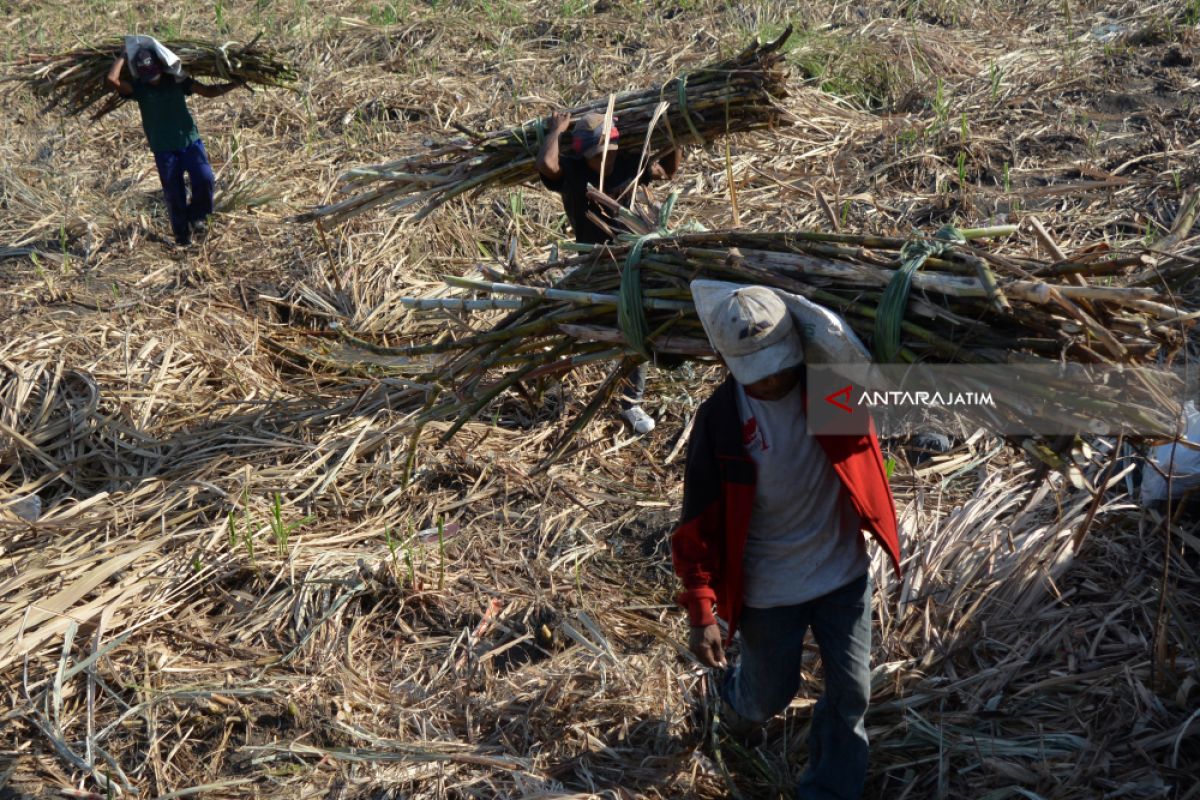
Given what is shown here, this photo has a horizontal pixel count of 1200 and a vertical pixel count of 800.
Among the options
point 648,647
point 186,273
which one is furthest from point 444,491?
point 186,273

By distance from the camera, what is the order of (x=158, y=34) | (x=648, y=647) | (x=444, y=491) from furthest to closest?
(x=158, y=34) → (x=444, y=491) → (x=648, y=647)

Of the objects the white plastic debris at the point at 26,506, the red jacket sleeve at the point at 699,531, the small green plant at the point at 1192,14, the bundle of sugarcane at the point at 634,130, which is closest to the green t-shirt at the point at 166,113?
the bundle of sugarcane at the point at 634,130

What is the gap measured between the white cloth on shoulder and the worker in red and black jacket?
175 inches

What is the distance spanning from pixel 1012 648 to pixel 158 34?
8.26m

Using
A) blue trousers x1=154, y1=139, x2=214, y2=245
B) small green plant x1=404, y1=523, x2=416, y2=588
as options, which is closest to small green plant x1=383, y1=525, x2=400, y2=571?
small green plant x1=404, y1=523, x2=416, y2=588

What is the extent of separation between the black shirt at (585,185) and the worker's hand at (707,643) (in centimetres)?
218

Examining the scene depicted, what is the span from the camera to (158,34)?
908cm

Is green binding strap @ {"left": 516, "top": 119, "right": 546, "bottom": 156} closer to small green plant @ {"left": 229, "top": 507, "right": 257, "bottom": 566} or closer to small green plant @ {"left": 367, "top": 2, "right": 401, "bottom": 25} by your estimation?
small green plant @ {"left": 229, "top": 507, "right": 257, "bottom": 566}

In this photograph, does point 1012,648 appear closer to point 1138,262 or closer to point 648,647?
point 648,647

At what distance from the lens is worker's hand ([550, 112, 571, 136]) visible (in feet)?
15.1

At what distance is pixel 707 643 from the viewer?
277 cm

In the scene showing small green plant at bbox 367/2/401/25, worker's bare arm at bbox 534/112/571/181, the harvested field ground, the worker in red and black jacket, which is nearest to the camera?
the worker in red and black jacket

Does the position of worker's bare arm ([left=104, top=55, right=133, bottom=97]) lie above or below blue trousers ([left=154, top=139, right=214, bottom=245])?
above

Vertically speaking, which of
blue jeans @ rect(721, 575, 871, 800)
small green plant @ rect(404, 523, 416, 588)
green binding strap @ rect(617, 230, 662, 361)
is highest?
green binding strap @ rect(617, 230, 662, 361)
